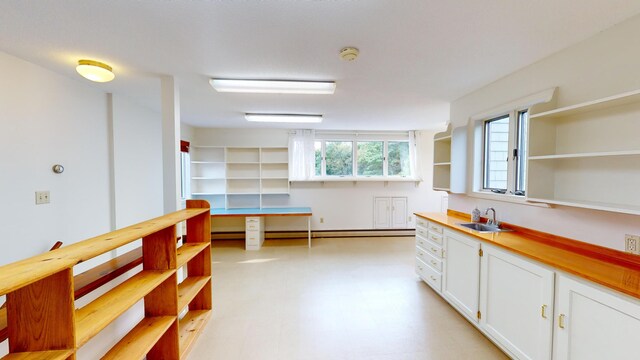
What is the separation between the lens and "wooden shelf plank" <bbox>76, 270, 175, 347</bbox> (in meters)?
1.08

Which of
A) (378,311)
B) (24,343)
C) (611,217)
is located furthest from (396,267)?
(24,343)

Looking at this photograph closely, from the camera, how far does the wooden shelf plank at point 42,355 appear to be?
2.90 feet

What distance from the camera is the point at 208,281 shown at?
8.06ft

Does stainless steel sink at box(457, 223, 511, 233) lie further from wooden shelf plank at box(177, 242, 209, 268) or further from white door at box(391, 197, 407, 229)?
white door at box(391, 197, 407, 229)

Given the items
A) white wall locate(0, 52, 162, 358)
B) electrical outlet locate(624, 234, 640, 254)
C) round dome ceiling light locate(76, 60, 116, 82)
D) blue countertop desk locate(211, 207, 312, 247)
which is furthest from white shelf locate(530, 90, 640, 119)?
blue countertop desk locate(211, 207, 312, 247)

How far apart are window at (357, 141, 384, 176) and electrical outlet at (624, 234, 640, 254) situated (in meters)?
4.07

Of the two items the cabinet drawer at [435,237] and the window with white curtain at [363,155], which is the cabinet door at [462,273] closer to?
the cabinet drawer at [435,237]

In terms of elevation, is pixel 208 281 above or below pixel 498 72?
below

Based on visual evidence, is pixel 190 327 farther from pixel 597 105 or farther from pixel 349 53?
pixel 597 105

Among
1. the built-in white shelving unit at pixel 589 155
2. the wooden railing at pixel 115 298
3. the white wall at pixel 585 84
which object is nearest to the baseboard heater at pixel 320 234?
the wooden railing at pixel 115 298

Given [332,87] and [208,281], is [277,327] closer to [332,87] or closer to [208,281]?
[208,281]

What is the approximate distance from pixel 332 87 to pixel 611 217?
2.32 m

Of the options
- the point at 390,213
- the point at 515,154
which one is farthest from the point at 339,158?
the point at 515,154

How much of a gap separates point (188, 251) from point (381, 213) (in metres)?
4.23
